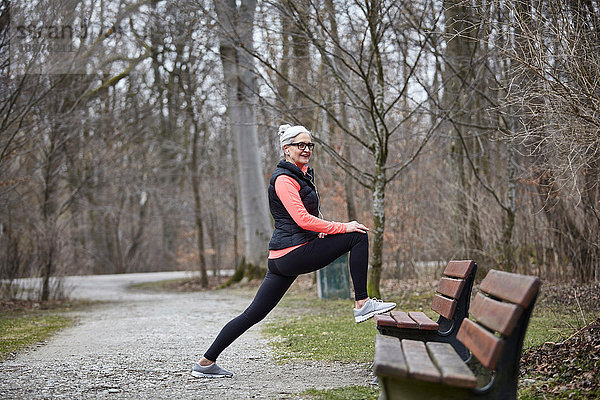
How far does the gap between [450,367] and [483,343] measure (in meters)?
0.21

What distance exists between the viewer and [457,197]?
1246 cm

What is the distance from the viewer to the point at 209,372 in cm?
536

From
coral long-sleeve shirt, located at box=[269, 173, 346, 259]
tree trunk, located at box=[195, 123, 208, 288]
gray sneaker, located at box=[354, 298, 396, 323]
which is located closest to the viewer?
gray sneaker, located at box=[354, 298, 396, 323]

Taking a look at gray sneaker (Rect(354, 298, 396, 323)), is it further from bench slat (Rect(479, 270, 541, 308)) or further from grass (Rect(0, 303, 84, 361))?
grass (Rect(0, 303, 84, 361))

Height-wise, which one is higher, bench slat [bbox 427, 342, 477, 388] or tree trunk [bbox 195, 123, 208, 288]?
tree trunk [bbox 195, 123, 208, 288]

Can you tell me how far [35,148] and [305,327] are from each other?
961 cm

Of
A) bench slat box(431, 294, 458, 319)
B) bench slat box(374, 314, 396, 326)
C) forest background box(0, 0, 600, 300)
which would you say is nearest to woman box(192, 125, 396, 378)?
bench slat box(374, 314, 396, 326)

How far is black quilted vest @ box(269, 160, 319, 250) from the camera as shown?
4984 millimetres

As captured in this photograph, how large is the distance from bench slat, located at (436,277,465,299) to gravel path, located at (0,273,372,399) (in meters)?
0.97

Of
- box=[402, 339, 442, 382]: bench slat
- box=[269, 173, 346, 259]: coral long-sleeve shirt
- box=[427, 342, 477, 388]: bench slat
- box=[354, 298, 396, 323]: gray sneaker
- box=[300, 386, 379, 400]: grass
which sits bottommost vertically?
box=[300, 386, 379, 400]: grass

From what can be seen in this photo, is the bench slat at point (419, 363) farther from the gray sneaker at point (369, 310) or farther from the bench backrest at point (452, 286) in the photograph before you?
the gray sneaker at point (369, 310)

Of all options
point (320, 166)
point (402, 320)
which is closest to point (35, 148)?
point (320, 166)

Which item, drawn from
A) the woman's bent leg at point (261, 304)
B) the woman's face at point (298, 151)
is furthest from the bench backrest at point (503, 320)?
the woman's face at point (298, 151)

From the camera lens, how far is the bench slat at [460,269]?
4.52 metres
